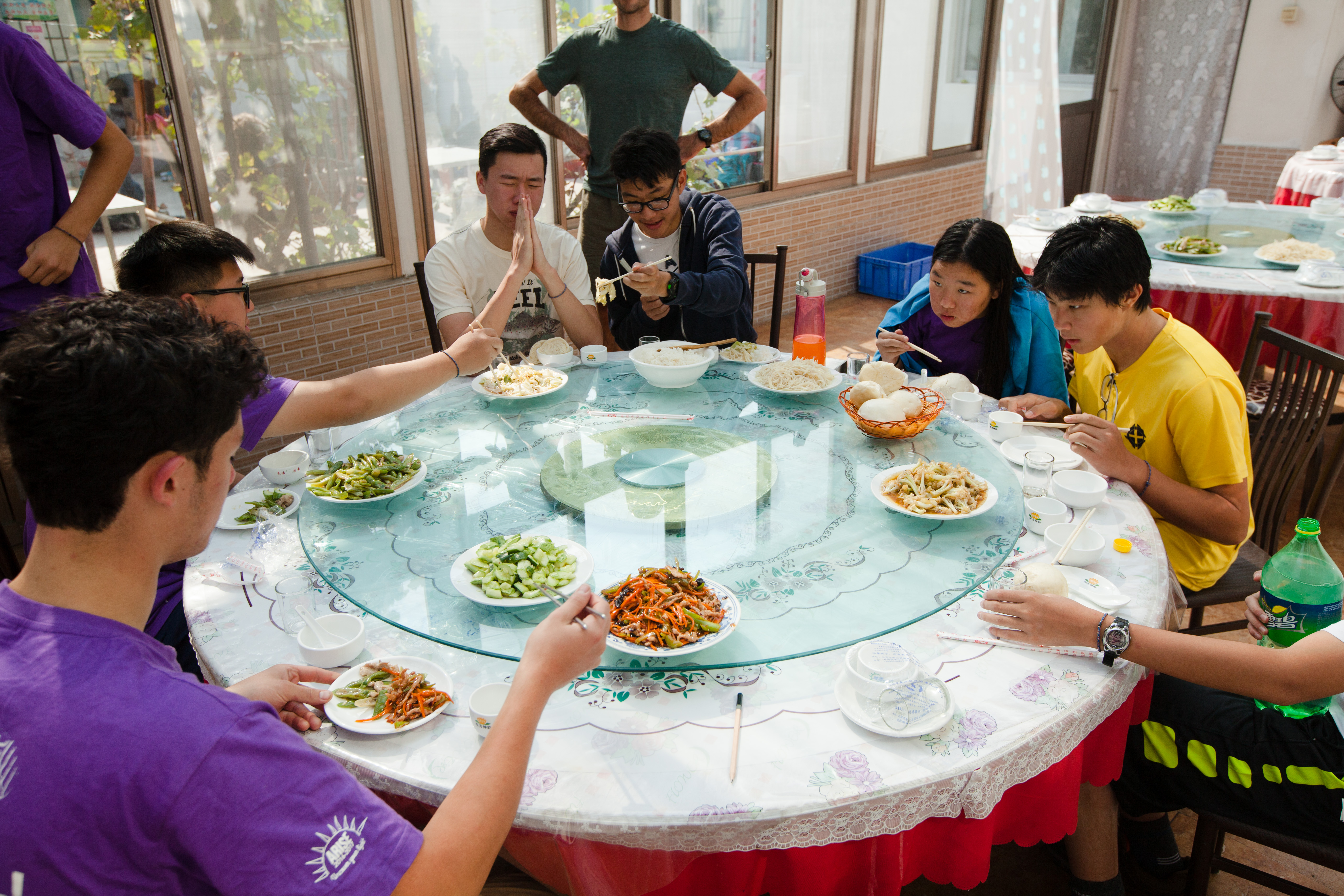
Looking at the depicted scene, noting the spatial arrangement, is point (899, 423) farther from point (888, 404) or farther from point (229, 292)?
point (229, 292)

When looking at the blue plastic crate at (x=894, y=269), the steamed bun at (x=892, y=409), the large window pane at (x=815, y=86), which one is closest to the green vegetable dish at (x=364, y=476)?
the steamed bun at (x=892, y=409)

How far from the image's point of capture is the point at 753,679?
1.41 m

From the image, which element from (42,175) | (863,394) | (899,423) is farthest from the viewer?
(42,175)

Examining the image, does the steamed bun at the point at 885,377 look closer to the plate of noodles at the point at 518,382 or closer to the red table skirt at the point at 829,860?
the plate of noodles at the point at 518,382

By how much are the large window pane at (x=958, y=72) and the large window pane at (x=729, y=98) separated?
2.04 metres

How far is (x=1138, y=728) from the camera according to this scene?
170cm

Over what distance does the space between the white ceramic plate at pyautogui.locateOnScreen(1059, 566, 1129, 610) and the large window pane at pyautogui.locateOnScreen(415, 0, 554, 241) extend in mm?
3648

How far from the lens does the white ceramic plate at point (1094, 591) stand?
158 cm

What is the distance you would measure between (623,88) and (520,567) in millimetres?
3193

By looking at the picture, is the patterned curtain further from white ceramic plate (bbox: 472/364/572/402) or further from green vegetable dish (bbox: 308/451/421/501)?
green vegetable dish (bbox: 308/451/421/501)

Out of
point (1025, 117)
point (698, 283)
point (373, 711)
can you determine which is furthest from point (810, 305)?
point (1025, 117)

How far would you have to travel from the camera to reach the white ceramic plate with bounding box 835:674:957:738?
1279 mm

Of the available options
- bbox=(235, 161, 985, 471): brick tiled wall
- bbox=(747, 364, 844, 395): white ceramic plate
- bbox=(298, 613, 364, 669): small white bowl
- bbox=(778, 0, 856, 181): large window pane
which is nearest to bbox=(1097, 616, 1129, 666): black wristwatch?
bbox=(747, 364, 844, 395): white ceramic plate

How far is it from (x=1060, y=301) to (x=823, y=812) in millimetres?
1527
